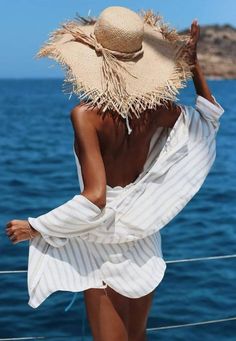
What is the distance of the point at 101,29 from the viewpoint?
1.68m

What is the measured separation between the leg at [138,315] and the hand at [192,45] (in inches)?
23.1

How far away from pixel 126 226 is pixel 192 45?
0.48m

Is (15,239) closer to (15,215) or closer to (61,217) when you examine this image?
(61,217)

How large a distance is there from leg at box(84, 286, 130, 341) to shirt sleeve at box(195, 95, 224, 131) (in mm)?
496

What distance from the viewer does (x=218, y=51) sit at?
66500 millimetres

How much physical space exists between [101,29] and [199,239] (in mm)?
4662

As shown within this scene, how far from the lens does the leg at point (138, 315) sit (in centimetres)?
184

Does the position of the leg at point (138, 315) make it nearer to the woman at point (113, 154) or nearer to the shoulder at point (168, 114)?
the woman at point (113, 154)

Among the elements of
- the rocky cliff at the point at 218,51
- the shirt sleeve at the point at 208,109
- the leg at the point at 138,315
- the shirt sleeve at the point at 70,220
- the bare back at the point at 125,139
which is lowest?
the rocky cliff at the point at 218,51

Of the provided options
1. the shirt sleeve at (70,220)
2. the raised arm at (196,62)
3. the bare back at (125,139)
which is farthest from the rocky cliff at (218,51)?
the shirt sleeve at (70,220)

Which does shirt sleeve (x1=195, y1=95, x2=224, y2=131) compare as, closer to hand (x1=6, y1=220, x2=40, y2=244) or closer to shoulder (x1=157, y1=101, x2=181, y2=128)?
shoulder (x1=157, y1=101, x2=181, y2=128)

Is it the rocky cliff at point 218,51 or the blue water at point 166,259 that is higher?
the blue water at point 166,259

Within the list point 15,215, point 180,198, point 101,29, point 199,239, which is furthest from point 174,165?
point 15,215

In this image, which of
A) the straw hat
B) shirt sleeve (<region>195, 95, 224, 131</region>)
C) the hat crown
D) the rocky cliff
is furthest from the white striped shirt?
the rocky cliff
